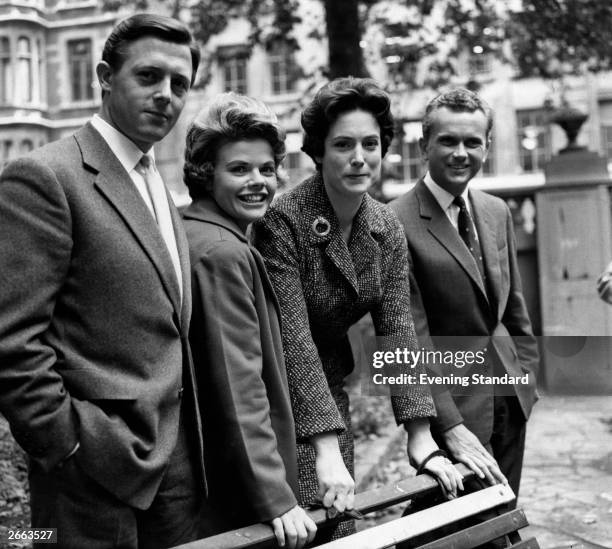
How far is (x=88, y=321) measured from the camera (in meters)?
1.96

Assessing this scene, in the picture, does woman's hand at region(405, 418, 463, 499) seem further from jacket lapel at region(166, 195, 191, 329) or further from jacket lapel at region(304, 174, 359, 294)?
jacket lapel at region(166, 195, 191, 329)

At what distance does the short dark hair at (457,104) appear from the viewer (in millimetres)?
3137

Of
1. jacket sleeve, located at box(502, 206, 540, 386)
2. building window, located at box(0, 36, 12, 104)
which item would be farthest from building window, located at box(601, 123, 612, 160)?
jacket sleeve, located at box(502, 206, 540, 386)

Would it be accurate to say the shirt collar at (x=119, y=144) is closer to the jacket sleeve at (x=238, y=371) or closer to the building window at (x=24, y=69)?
the jacket sleeve at (x=238, y=371)

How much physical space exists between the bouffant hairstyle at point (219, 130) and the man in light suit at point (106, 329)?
0.25 m

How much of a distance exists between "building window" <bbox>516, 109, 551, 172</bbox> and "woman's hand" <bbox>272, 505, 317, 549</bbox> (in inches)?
1129

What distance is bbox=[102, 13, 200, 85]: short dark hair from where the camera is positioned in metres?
2.19

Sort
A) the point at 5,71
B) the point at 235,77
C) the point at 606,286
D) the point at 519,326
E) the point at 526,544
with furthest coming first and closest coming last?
the point at 5,71 → the point at 235,77 → the point at 606,286 → the point at 519,326 → the point at 526,544

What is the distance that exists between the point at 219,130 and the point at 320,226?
0.49 m

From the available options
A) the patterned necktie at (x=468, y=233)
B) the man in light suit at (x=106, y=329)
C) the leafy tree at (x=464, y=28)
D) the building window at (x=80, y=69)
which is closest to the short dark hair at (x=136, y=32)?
the man in light suit at (x=106, y=329)

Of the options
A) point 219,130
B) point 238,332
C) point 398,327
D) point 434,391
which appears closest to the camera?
point 238,332

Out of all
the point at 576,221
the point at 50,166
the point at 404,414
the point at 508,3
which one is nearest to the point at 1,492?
the point at 404,414

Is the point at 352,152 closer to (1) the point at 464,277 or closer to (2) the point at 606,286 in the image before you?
(1) the point at 464,277

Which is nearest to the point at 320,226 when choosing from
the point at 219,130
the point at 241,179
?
the point at 241,179
